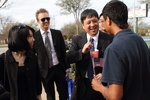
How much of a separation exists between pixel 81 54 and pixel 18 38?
2.71ft

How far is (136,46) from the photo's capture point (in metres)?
1.85

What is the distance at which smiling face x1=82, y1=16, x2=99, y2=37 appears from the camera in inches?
126

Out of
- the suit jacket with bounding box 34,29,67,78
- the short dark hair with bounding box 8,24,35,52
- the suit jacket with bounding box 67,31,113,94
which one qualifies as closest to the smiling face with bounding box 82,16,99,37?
the suit jacket with bounding box 67,31,113,94

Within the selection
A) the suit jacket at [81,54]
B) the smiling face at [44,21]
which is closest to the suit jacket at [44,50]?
the smiling face at [44,21]

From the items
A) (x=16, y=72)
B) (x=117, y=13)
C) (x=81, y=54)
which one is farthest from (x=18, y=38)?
(x=117, y=13)

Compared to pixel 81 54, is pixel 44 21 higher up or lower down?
higher up

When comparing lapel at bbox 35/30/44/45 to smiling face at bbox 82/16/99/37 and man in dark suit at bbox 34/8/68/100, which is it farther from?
smiling face at bbox 82/16/99/37

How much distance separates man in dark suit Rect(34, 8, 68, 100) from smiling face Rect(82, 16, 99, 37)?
1.04m

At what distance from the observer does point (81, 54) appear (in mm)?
3090

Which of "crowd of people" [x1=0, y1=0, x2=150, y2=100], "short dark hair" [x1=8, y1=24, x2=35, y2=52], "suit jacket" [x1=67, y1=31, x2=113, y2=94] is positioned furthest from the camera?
"suit jacket" [x1=67, y1=31, x2=113, y2=94]

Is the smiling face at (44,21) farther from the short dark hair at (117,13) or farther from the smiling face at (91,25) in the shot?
the short dark hair at (117,13)

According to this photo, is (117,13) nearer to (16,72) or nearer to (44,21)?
(16,72)

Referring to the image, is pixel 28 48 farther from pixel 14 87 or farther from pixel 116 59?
pixel 116 59

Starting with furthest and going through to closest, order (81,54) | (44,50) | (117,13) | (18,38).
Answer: (44,50), (81,54), (18,38), (117,13)
